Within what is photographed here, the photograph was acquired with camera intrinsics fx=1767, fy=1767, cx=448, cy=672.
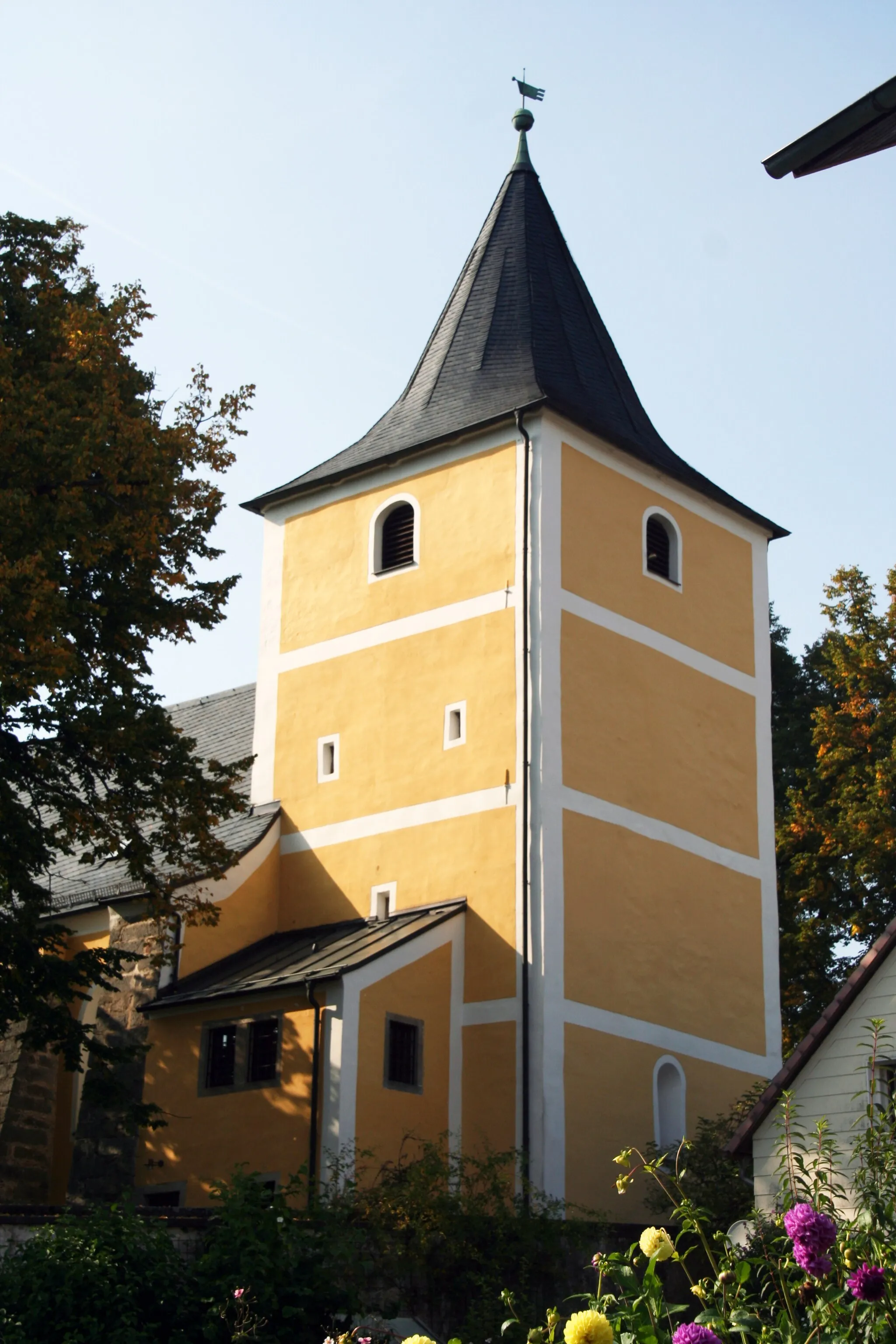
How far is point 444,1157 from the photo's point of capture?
18.5 m

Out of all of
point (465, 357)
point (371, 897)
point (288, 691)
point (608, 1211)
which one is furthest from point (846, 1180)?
point (465, 357)

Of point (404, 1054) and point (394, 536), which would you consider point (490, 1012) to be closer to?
point (404, 1054)

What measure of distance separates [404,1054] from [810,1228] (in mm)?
13591

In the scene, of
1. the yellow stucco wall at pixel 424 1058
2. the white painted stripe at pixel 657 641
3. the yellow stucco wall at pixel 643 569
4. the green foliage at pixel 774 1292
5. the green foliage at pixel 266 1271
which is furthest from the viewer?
the yellow stucco wall at pixel 643 569

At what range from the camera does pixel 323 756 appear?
22.8m

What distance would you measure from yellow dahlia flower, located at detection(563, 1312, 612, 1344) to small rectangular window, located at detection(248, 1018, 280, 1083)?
44.9 feet

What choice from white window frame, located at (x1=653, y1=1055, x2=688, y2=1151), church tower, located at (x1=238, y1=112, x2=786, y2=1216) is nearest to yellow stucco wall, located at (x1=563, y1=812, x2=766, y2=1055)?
church tower, located at (x1=238, y1=112, x2=786, y2=1216)

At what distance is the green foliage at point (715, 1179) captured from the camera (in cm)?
1764

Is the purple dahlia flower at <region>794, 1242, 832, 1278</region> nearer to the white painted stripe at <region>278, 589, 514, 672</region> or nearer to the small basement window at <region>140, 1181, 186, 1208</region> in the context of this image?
the small basement window at <region>140, 1181, 186, 1208</region>

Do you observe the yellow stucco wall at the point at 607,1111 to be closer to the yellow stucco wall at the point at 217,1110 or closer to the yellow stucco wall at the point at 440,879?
the yellow stucco wall at the point at 440,879

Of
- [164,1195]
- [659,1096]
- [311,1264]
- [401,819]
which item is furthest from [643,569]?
[311,1264]

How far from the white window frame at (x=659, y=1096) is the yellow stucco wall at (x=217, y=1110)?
14.1 feet

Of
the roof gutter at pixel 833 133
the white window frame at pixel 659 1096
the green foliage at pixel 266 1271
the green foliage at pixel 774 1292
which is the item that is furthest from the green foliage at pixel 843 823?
the roof gutter at pixel 833 133

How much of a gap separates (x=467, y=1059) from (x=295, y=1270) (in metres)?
7.06
